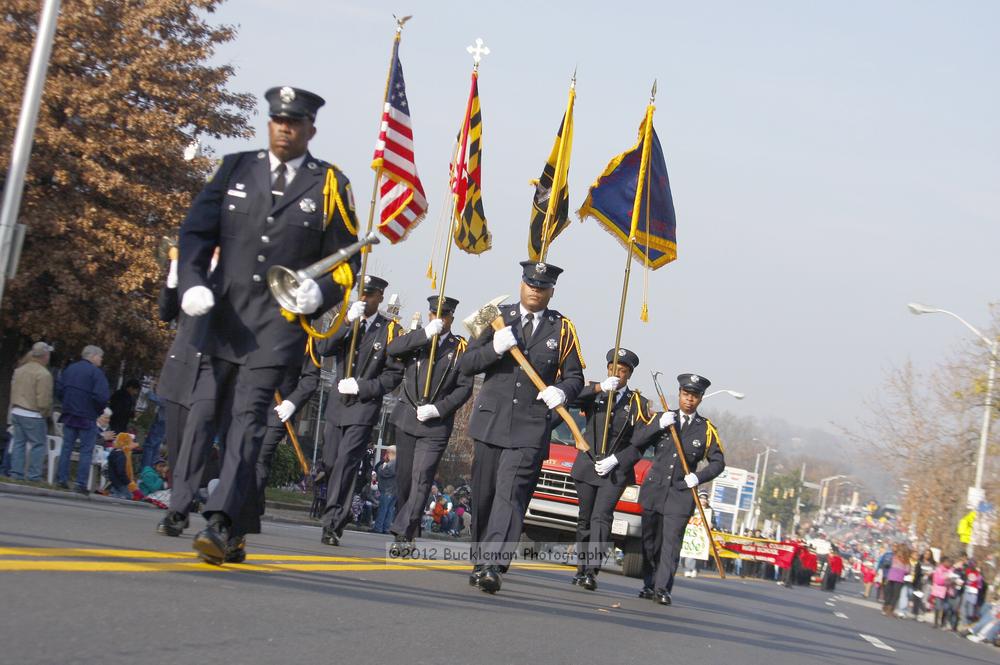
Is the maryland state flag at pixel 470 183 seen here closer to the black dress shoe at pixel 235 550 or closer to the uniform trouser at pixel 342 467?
the uniform trouser at pixel 342 467

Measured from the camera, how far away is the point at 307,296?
668 cm

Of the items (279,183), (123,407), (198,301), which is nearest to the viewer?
(198,301)

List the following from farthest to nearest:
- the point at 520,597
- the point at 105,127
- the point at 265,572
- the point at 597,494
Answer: the point at 105,127 → the point at 597,494 → the point at 520,597 → the point at 265,572

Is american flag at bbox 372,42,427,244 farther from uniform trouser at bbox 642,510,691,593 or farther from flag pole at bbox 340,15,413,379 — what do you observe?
uniform trouser at bbox 642,510,691,593

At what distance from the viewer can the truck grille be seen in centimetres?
1819

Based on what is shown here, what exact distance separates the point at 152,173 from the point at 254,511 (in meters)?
21.1

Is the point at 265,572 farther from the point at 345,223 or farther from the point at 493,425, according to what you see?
the point at 493,425

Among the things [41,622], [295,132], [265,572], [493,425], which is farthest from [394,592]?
[41,622]

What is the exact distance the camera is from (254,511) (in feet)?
23.6

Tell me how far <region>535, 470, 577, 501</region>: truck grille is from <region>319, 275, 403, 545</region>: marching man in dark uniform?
6.00m

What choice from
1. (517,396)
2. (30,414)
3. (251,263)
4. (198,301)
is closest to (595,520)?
(517,396)

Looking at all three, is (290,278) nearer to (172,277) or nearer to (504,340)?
(172,277)

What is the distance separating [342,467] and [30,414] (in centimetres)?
525

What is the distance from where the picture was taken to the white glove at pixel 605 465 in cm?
1321
